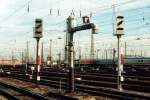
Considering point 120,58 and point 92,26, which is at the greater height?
point 92,26

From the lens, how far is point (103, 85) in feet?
105

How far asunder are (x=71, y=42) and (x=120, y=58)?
4906 mm

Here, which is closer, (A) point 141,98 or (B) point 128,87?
(A) point 141,98

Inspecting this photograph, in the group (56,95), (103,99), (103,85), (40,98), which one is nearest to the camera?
(103,99)

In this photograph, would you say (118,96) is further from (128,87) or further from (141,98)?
(128,87)

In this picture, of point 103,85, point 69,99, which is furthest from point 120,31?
point 69,99

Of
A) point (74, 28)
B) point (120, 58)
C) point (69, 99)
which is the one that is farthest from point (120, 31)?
point (69, 99)

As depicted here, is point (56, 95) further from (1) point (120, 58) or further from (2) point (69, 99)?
(1) point (120, 58)

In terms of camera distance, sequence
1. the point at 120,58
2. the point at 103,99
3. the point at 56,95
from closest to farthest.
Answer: the point at 103,99 → the point at 56,95 → the point at 120,58

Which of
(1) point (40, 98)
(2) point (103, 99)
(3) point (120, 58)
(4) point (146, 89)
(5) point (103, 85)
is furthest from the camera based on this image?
(5) point (103, 85)

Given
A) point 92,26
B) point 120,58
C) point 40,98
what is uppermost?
point 92,26

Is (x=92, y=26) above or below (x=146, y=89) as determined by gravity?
above

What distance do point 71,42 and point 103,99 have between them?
18.2 ft

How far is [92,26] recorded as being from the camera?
2248 centimetres
